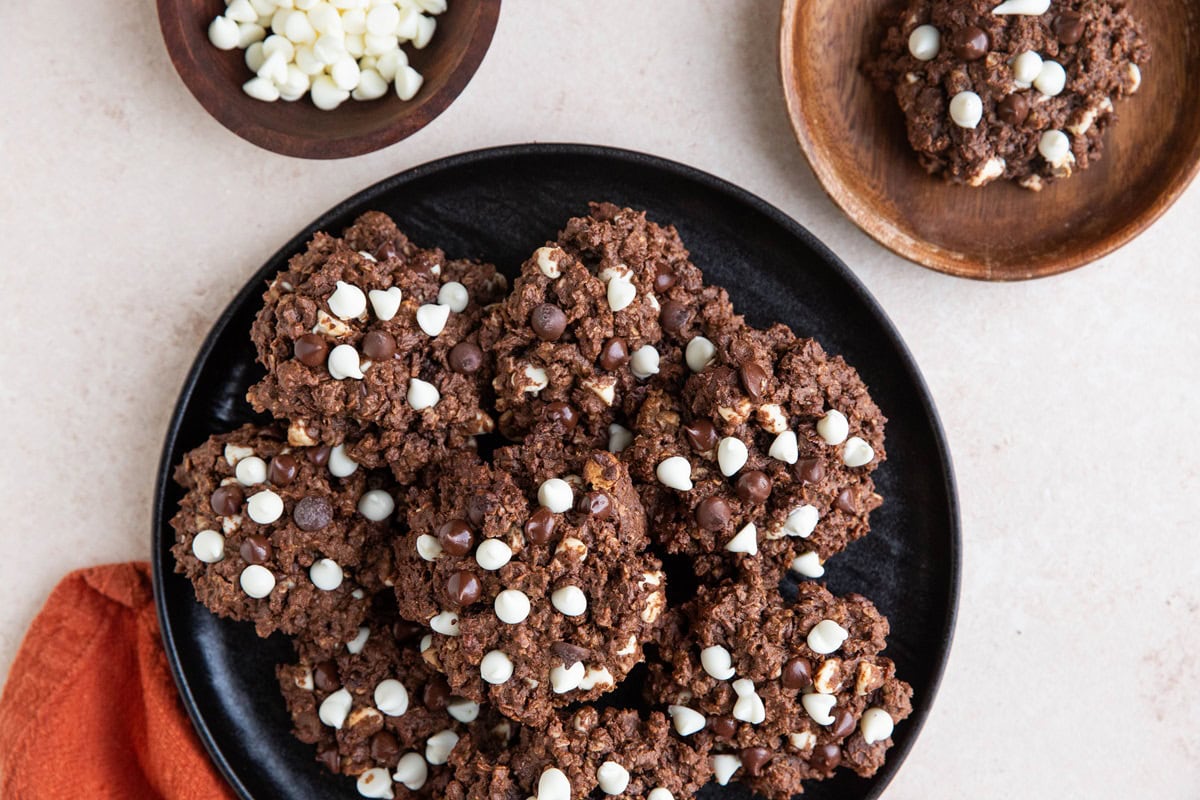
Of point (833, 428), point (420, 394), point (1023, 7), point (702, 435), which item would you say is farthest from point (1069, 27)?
point (420, 394)

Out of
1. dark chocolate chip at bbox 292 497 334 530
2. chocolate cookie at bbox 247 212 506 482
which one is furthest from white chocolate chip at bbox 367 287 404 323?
dark chocolate chip at bbox 292 497 334 530

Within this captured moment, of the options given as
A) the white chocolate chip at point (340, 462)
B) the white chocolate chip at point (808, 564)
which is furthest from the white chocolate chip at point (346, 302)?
the white chocolate chip at point (808, 564)

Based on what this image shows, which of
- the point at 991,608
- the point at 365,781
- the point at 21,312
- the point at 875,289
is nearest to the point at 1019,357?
the point at 875,289

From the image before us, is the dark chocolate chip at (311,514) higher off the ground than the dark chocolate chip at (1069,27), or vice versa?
the dark chocolate chip at (1069,27)

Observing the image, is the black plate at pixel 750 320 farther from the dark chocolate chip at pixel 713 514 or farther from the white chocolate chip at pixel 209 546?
the dark chocolate chip at pixel 713 514

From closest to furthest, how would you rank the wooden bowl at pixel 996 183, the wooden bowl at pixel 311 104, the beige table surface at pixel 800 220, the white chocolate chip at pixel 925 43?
the wooden bowl at pixel 311 104 → the white chocolate chip at pixel 925 43 → the wooden bowl at pixel 996 183 → the beige table surface at pixel 800 220

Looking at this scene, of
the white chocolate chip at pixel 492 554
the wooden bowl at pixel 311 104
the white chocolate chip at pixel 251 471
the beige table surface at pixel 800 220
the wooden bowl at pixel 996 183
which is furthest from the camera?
the beige table surface at pixel 800 220

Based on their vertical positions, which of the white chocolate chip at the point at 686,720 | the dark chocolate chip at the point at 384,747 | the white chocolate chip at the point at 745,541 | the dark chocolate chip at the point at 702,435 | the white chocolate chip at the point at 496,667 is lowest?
the dark chocolate chip at the point at 384,747

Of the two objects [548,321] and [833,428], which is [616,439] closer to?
[548,321]
